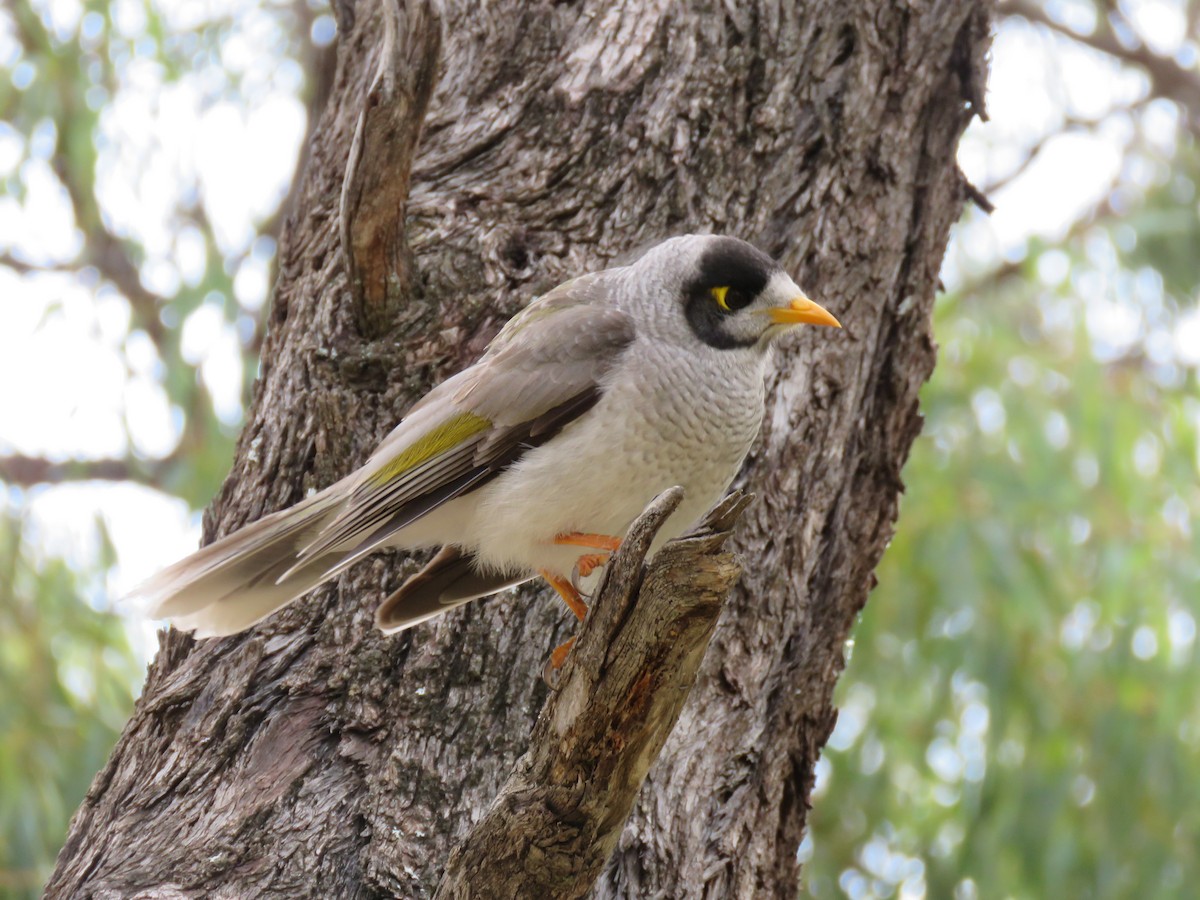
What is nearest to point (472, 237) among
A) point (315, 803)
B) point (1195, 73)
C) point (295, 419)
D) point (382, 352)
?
point (382, 352)

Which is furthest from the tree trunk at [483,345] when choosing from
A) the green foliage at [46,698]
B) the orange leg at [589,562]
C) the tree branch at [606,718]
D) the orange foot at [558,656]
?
the green foliage at [46,698]

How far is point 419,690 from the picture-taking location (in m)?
3.05

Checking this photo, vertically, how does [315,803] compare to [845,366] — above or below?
below

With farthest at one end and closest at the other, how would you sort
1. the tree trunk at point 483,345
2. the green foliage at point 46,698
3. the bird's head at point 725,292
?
the green foliage at point 46,698
the bird's head at point 725,292
the tree trunk at point 483,345

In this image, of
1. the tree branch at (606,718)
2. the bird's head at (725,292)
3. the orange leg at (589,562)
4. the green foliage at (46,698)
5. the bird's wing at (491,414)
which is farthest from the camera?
the green foliage at (46,698)

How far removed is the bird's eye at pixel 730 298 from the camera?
11.0 feet

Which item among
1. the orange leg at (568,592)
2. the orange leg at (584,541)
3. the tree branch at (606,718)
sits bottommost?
the tree branch at (606,718)

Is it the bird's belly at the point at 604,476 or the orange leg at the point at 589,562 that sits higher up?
the bird's belly at the point at 604,476

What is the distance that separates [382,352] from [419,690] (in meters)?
0.84

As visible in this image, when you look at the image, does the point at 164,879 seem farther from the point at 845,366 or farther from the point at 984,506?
the point at 984,506

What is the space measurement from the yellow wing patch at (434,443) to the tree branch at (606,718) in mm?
910

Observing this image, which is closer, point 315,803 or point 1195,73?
point 315,803

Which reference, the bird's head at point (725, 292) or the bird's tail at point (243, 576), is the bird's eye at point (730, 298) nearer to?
the bird's head at point (725, 292)

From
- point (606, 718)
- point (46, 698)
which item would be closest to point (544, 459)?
point (606, 718)
